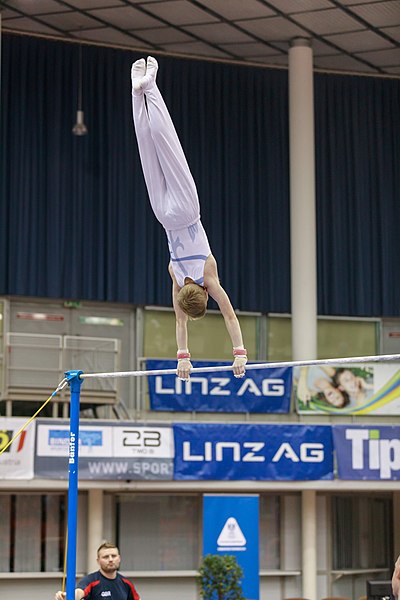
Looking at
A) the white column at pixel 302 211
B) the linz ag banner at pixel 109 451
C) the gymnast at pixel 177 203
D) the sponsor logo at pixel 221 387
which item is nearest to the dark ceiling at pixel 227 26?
the white column at pixel 302 211

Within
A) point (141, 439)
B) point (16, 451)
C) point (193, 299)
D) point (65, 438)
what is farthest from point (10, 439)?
point (193, 299)

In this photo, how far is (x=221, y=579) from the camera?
1430 centimetres

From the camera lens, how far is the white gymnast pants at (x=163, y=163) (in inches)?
284

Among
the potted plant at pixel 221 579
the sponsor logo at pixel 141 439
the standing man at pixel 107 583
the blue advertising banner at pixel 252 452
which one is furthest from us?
the blue advertising banner at pixel 252 452

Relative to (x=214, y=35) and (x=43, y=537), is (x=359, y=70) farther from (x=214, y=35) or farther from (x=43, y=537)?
(x=43, y=537)

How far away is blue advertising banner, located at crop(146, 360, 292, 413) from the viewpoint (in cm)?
1661

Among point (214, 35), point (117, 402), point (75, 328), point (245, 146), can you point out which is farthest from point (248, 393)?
point (214, 35)

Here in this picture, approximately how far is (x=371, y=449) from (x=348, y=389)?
43.4 inches

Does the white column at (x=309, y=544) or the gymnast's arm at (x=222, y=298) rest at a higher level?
the gymnast's arm at (x=222, y=298)

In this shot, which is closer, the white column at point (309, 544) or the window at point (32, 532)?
the window at point (32, 532)

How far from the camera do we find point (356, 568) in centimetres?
1802

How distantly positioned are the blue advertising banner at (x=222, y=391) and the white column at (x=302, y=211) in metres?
1.10

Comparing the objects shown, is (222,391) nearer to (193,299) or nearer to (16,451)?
(16,451)

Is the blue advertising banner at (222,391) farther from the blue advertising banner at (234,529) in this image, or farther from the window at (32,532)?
the window at (32,532)
